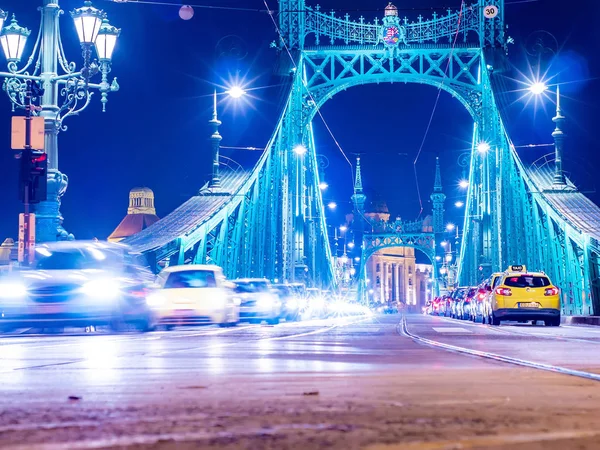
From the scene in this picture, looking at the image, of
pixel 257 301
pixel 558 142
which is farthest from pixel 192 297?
pixel 558 142

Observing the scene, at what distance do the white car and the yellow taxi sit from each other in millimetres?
7650

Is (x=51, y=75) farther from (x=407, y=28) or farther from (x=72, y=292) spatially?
(x=407, y=28)

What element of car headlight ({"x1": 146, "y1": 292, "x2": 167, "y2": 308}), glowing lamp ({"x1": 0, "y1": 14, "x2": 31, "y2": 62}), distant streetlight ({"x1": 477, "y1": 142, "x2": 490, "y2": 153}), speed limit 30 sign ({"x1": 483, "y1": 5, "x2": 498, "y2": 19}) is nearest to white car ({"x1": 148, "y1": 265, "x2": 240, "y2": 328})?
car headlight ({"x1": 146, "y1": 292, "x2": 167, "y2": 308})

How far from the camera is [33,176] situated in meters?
19.5

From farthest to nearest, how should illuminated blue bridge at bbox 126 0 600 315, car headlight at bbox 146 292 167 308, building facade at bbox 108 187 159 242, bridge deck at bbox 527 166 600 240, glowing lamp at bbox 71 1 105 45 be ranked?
building facade at bbox 108 187 159 242 → illuminated blue bridge at bbox 126 0 600 315 → bridge deck at bbox 527 166 600 240 → car headlight at bbox 146 292 167 308 → glowing lamp at bbox 71 1 105 45

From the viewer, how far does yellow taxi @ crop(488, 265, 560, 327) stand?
89.5 ft

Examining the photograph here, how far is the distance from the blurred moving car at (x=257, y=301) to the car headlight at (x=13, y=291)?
11.7m

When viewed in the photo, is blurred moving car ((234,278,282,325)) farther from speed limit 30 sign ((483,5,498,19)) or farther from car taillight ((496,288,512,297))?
speed limit 30 sign ((483,5,498,19))

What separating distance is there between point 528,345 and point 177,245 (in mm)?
24149

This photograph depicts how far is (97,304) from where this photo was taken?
19.1 m

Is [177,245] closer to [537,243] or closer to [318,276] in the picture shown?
[537,243]

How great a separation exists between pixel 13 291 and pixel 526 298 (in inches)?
548

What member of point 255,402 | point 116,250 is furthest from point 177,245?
point 255,402

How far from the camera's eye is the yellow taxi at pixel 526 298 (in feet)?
89.5
